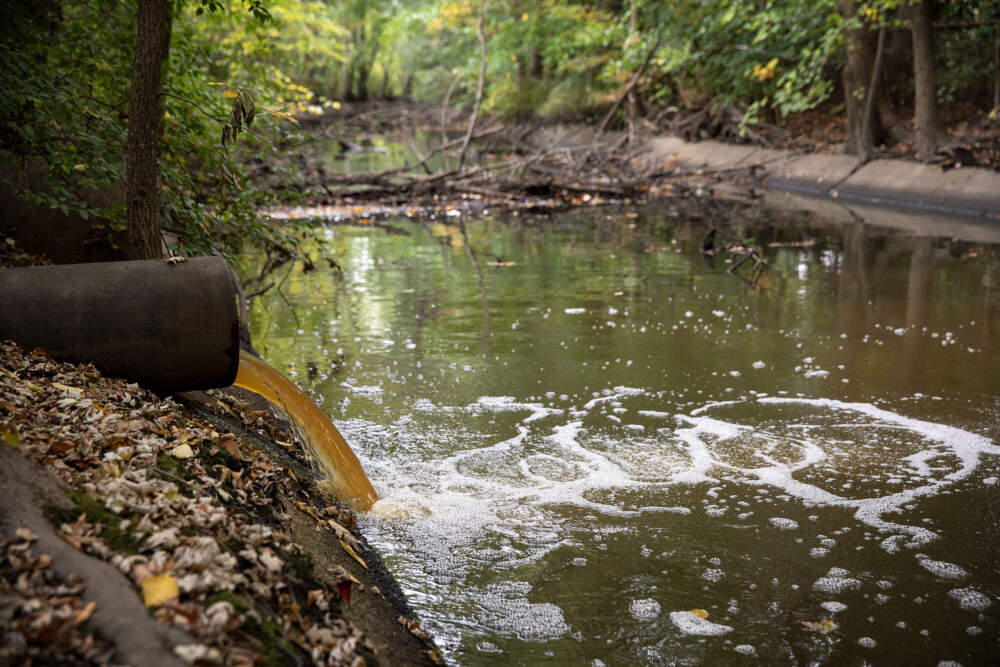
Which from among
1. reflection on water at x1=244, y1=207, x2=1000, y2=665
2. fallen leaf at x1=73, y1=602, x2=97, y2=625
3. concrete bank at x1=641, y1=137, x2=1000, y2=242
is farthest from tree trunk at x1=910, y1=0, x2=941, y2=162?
fallen leaf at x1=73, y1=602, x2=97, y2=625

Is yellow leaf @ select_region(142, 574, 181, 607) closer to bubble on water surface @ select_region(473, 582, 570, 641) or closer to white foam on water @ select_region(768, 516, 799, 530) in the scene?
bubble on water surface @ select_region(473, 582, 570, 641)

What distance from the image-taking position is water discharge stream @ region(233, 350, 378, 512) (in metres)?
4.89

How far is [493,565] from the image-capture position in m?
4.23

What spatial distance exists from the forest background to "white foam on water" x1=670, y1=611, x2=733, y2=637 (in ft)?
10.2

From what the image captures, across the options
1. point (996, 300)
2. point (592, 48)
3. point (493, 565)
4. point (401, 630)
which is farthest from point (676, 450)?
point (592, 48)

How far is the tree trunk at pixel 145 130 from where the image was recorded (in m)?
4.50

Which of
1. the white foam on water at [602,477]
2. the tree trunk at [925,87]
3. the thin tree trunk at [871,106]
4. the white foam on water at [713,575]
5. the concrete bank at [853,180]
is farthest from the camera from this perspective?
the thin tree trunk at [871,106]

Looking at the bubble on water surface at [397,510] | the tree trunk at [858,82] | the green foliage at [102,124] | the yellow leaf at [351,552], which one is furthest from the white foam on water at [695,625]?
the tree trunk at [858,82]

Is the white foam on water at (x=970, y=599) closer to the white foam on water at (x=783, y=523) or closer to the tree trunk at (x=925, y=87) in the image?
the white foam on water at (x=783, y=523)

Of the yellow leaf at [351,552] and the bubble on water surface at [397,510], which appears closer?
the yellow leaf at [351,552]

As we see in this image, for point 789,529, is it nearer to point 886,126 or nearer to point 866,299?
point 866,299

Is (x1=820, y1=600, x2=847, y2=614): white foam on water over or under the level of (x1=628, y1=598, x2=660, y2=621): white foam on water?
over

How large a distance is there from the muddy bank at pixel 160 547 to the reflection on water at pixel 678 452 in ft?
2.25

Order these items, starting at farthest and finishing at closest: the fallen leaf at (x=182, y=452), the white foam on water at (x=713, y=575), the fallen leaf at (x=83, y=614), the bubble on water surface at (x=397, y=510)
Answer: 1. the bubble on water surface at (x=397, y=510)
2. the white foam on water at (x=713, y=575)
3. the fallen leaf at (x=182, y=452)
4. the fallen leaf at (x=83, y=614)
